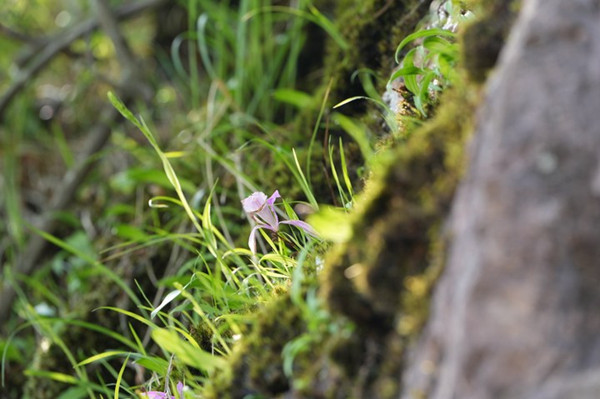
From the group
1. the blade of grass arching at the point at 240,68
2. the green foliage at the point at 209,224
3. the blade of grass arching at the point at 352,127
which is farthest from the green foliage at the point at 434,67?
the blade of grass arching at the point at 240,68

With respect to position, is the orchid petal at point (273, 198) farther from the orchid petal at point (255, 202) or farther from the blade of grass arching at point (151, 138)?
the blade of grass arching at point (151, 138)

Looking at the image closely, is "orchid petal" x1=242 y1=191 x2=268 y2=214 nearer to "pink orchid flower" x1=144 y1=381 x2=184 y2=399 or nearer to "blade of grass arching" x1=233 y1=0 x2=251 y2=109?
"pink orchid flower" x1=144 y1=381 x2=184 y2=399

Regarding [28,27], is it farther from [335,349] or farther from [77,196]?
[335,349]

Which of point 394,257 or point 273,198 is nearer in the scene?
point 394,257

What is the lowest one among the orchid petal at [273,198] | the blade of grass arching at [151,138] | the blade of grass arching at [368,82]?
the blade of grass arching at [368,82]

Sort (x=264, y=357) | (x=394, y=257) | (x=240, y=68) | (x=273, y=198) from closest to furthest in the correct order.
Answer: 1. (x=394, y=257)
2. (x=264, y=357)
3. (x=273, y=198)
4. (x=240, y=68)

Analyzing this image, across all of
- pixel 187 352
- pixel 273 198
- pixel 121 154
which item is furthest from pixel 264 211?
pixel 121 154

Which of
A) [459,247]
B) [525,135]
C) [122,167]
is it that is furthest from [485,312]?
[122,167]

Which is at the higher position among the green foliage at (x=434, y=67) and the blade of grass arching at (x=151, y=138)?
the blade of grass arching at (x=151, y=138)

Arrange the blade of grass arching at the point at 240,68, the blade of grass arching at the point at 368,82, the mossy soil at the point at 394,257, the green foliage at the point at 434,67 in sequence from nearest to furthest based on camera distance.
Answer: the mossy soil at the point at 394,257, the green foliage at the point at 434,67, the blade of grass arching at the point at 368,82, the blade of grass arching at the point at 240,68

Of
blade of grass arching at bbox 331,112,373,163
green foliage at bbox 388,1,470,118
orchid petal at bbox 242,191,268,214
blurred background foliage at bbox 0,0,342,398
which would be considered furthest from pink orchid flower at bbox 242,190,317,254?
green foliage at bbox 388,1,470,118

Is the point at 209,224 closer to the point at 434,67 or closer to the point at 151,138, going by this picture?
the point at 151,138
